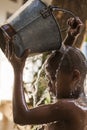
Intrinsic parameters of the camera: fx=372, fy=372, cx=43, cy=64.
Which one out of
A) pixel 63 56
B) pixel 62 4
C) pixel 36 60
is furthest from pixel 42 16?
pixel 36 60

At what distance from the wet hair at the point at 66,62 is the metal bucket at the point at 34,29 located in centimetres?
5

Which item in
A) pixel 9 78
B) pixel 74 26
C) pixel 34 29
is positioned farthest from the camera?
pixel 9 78

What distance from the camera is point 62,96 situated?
5.86ft

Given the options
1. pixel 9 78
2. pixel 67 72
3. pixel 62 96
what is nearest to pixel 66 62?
pixel 67 72

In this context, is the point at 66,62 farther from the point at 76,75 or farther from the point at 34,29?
the point at 34,29

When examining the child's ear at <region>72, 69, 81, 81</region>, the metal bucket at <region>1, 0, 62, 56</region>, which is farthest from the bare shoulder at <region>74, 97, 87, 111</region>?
the metal bucket at <region>1, 0, 62, 56</region>

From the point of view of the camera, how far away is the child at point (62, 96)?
5.29ft

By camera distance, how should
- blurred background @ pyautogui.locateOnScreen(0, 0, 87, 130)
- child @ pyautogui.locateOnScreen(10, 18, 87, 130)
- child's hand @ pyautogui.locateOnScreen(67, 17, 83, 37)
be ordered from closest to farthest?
child @ pyautogui.locateOnScreen(10, 18, 87, 130) → child's hand @ pyautogui.locateOnScreen(67, 17, 83, 37) → blurred background @ pyautogui.locateOnScreen(0, 0, 87, 130)

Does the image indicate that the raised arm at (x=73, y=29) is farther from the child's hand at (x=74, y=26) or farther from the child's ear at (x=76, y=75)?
the child's ear at (x=76, y=75)

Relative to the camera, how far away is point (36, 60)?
364cm

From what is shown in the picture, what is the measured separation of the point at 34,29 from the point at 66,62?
219mm

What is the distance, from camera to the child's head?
5.75 ft

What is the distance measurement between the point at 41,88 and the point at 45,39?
1.71 meters

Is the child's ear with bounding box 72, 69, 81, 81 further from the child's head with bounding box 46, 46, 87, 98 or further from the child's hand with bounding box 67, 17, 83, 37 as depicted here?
the child's hand with bounding box 67, 17, 83, 37
